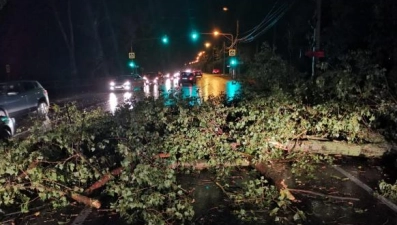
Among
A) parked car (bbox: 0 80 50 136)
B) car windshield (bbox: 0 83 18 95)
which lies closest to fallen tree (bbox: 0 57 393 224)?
parked car (bbox: 0 80 50 136)

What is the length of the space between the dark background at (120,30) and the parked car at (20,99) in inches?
563

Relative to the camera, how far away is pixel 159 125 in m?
8.49

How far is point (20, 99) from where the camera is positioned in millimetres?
15734

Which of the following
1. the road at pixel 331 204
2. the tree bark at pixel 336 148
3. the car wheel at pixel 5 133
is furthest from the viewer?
the car wheel at pixel 5 133

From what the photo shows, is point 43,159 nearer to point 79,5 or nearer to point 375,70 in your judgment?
point 375,70

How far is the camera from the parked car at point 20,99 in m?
14.8

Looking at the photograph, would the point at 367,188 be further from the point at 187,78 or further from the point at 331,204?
the point at 187,78

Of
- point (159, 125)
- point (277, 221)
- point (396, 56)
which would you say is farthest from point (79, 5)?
point (277, 221)

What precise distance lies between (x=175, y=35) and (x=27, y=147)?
75.1m

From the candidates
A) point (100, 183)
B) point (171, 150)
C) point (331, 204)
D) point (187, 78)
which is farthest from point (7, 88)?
point (187, 78)

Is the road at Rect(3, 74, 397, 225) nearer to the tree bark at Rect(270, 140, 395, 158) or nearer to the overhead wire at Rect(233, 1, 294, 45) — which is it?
the tree bark at Rect(270, 140, 395, 158)

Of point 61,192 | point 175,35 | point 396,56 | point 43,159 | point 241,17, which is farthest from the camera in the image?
point 175,35

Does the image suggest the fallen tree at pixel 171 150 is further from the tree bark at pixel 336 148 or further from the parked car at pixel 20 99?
the parked car at pixel 20 99

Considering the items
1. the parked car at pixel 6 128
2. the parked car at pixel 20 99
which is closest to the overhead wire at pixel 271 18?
the parked car at pixel 20 99
